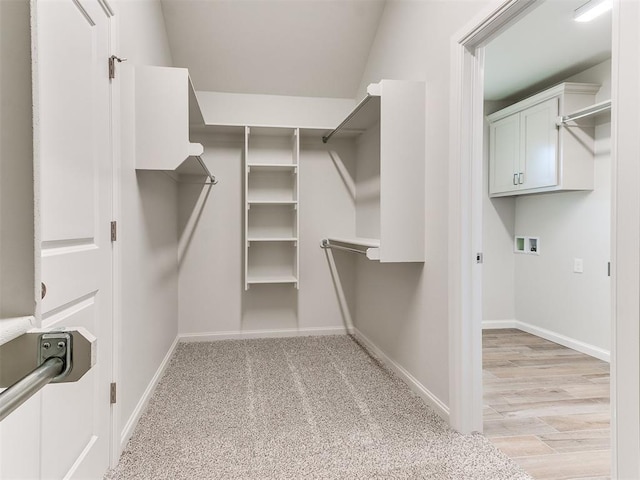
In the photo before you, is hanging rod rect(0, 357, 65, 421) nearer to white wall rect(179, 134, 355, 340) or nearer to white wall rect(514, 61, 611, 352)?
white wall rect(179, 134, 355, 340)

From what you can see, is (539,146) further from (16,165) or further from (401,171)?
(16,165)

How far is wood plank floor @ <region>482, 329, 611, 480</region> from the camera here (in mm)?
1752

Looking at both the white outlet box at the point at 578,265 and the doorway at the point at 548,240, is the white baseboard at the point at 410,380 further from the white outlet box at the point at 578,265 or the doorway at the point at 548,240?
the white outlet box at the point at 578,265

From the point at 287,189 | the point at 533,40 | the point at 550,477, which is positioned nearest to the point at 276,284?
the point at 287,189

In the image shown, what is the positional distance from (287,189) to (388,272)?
133 cm

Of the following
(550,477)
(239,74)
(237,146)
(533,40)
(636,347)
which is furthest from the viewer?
(237,146)

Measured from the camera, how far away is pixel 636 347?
1066 mm

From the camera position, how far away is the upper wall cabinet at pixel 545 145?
329 cm

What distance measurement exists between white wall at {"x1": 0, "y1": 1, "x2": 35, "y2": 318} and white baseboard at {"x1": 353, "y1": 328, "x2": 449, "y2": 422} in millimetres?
2050

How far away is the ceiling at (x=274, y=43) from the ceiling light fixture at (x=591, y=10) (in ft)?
4.28

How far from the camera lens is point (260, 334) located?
375cm

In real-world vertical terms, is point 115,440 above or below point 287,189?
below

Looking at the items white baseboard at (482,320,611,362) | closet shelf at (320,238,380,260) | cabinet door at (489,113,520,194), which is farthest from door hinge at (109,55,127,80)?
white baseboard at (482,320,611,362)

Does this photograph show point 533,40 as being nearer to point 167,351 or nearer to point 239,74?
point 239,74
